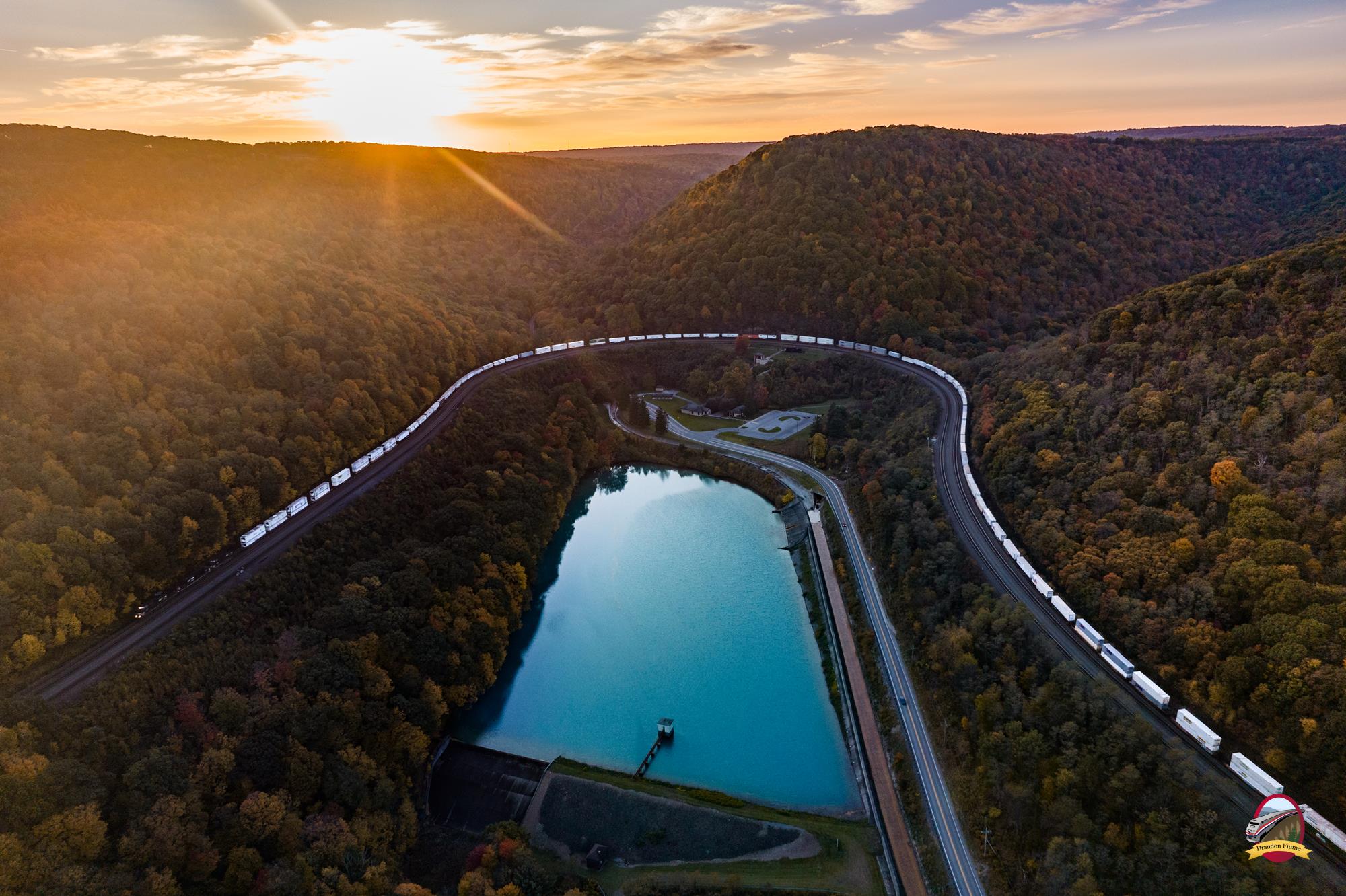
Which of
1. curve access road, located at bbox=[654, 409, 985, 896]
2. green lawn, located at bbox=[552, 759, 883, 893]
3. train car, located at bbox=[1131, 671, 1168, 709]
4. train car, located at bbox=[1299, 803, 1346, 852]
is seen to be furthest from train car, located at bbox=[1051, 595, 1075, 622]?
green lawn, located at bbox=[552, 759, 883, 893]

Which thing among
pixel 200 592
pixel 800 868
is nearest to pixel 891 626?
pixel 800 868

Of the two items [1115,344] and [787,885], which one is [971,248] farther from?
[787,885]

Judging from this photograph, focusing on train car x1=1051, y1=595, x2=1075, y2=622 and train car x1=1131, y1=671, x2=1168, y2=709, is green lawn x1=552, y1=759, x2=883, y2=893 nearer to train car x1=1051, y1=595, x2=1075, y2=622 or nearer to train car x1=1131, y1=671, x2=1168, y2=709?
train car x1=1131, y1=671, x2=1168, y2=709

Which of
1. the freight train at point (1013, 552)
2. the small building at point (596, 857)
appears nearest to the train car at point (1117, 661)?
the freight train at point (1013, 552)

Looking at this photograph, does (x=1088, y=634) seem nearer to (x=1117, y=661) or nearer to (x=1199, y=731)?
(x=1117, y=661)

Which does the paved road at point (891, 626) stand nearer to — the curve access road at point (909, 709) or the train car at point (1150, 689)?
the curve access road at point (909, 709)

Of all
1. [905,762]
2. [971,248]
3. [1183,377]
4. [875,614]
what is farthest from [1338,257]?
[971,248]

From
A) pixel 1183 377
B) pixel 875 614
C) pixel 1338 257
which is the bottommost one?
pixel 875 614
